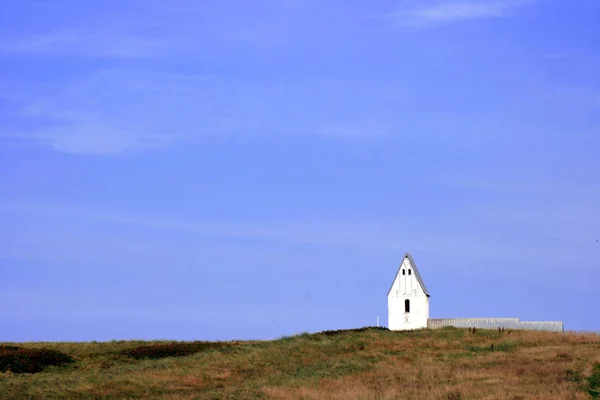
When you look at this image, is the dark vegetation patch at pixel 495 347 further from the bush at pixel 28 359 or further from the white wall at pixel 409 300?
the bush at pixel 28 359

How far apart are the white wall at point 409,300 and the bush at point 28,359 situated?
26479 millimetres

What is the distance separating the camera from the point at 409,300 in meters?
65.8

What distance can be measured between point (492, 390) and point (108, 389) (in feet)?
59.2

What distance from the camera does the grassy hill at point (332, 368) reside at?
36.3 metres

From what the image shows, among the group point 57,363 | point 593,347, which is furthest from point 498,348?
point 57,363

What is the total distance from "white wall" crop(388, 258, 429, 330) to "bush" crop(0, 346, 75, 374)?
Result: 86.9ft

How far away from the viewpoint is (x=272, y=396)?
118ft

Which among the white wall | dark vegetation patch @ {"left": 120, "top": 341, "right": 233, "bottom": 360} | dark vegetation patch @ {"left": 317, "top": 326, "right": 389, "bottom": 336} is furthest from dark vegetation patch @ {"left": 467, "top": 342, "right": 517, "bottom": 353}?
dark vegetation patch @ {"left": 120, "top": 341, "right": 233, "bottom": 360}

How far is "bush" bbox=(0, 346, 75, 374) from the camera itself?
152ft

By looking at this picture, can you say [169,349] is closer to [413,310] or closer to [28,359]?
[28,359]

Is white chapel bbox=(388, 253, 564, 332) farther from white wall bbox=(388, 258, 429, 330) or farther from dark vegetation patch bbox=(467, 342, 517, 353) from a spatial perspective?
dark vegetation patch bbox=(467, 342, 517, 353)

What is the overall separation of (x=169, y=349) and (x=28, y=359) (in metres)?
8.98

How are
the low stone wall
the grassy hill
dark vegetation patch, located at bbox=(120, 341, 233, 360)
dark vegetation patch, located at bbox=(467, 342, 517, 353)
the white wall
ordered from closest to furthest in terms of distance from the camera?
the grassy hill
dark vegetation patch, located at bbox=(467, 342, 517, 353)
dark vegetation patch, located at bbox=(120, 341, 233, 360)
the low stone wall
the white wall

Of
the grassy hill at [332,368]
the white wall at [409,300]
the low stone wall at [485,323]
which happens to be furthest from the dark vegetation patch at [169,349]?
the low stone wall at [485,323]
